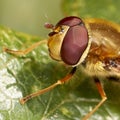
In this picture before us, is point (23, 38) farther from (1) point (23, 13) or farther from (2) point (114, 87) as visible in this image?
(1) point (23, 13)

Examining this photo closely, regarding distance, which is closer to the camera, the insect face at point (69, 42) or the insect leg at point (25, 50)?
the insect face at point (69, 42)

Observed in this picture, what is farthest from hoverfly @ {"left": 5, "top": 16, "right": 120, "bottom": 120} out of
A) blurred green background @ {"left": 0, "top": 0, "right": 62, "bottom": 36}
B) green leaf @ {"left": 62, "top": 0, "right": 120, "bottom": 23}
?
blurred green background @ {"left": 0, "top": 0, "right": 62, "bottom": 36}

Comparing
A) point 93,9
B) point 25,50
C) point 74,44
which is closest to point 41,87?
point 25,50

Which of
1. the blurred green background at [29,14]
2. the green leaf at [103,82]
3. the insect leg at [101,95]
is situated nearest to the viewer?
the insect leg at [101,95]

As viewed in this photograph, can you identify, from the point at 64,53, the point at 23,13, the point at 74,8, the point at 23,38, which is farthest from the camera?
the point at 23,13

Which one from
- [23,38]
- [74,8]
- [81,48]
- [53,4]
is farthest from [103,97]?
[53,4]

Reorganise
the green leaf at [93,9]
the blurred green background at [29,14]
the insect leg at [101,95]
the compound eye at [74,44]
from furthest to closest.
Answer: the blurred green background at [29,14] → the green leaf at [93,9] → the insect leg at [101,95] → the compound eye at [74,44]

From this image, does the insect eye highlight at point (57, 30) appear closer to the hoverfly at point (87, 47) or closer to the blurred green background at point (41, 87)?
the hoverfly at point (87, 47)

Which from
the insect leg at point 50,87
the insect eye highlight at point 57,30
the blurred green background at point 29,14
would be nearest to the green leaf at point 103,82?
the insect leg at point 50,87

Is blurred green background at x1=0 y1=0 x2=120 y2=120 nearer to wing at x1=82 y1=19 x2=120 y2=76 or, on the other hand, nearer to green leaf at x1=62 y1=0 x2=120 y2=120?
green leaf at x1=62 y1=0 x2=120 y2=120
